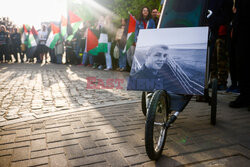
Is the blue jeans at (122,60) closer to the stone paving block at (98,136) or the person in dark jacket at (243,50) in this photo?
the person in dark jacket at (243,50)

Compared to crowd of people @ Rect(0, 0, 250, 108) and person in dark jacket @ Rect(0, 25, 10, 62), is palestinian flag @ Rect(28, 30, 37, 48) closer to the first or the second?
crowd of people @ Rect(0, 0, 250, 108)

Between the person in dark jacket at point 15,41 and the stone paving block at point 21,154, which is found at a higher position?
the person in dark jacket at point 15,41

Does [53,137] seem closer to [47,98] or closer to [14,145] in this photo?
[14,145]

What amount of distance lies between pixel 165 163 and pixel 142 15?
6696mm

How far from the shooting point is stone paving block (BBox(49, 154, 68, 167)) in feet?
7.70

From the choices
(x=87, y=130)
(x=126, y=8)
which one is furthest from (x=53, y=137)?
(x=126, y=8)

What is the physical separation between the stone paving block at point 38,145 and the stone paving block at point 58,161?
0.28 metres

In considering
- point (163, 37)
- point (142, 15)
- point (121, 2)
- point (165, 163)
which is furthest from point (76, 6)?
point (165, 163)

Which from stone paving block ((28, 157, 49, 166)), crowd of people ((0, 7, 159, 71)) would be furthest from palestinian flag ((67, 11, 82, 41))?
stone paving block ((28, 157, 49, 166))

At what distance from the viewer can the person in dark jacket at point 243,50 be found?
4.36 m

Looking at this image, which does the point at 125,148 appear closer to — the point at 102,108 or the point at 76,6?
the point at 102,108

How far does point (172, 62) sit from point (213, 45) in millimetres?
1173

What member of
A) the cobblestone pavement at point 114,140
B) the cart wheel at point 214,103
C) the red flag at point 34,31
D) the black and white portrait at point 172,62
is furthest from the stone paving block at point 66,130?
the red flag at point 34,31

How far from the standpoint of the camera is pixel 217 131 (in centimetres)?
324
